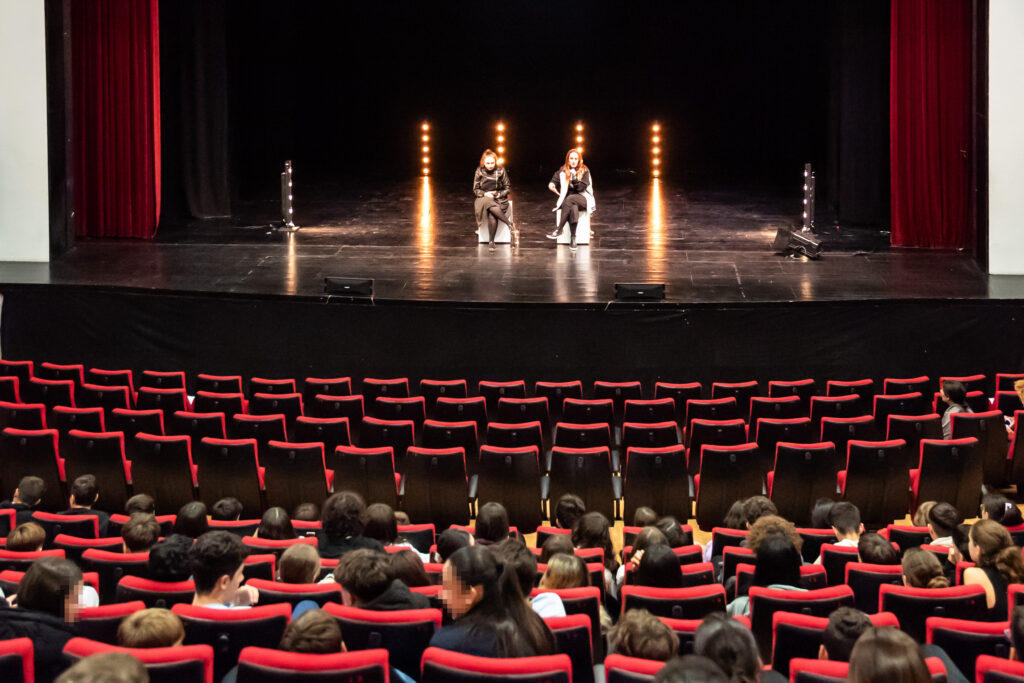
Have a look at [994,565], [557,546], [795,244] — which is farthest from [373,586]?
[795,244]

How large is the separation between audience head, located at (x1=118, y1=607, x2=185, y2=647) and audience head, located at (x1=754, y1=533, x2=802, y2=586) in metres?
2.38

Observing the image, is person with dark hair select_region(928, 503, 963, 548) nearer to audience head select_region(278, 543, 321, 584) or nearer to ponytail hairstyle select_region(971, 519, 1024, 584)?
ponytail hairstyle select_region(971, 519, 1024, 584)

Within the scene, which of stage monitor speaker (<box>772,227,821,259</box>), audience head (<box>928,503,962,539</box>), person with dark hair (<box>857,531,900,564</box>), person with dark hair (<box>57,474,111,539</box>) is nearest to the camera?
person with dark hair (<box>857,531,900,564</box>)

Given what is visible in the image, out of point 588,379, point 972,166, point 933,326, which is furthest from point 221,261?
point 972,166

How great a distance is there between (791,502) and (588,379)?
3.59m

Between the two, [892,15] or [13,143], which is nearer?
[13,143]

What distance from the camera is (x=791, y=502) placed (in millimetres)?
7473

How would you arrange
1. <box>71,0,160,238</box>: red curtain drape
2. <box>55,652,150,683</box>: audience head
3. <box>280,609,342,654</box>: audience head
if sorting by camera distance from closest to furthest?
<box>55,652,150,683</box>: audience head
<box>280,609,342,654</box>: audience head
<box>71,0,160,238</box>: red curtain drape

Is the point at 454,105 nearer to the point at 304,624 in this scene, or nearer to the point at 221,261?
the point at 221,261

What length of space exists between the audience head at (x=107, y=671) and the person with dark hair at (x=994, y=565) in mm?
3426

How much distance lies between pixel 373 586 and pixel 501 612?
616 mm

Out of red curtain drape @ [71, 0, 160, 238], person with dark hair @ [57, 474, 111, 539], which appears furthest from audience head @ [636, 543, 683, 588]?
red curtain drape @ [71, 0, 160, 238]

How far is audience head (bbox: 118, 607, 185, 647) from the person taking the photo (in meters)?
3.87

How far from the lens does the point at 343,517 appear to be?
5508 mm
